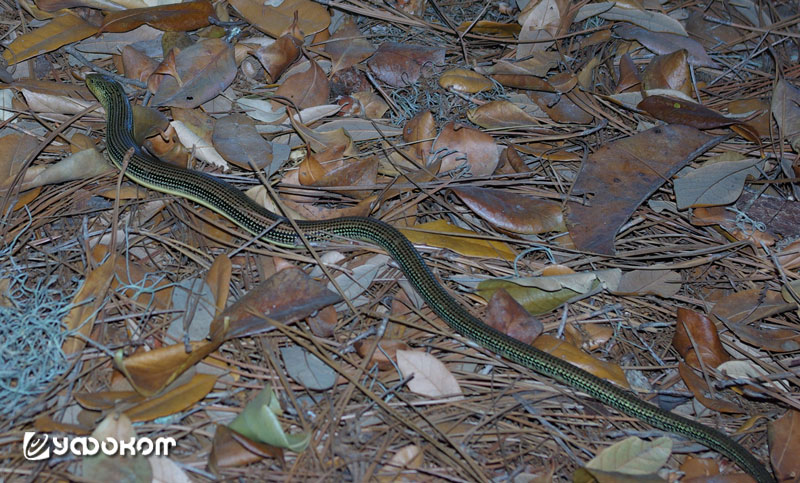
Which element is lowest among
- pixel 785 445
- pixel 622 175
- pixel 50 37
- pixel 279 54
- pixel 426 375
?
pixel 785 445

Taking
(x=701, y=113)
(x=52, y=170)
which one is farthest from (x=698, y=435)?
(x=52, y=170)

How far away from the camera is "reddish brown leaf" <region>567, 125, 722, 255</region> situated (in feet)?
11.0

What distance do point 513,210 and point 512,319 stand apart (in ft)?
2.38

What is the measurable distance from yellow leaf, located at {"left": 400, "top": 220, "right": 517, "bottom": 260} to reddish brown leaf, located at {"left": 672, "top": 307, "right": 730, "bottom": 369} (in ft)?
3.10

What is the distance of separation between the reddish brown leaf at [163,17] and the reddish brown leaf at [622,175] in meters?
2.87

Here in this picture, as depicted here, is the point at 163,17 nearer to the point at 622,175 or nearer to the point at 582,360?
the point at 622,175

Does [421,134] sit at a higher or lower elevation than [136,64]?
lower

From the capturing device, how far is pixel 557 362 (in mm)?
2793

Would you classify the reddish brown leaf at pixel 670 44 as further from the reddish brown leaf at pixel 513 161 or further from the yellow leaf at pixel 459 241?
the yellow leaf at pixel 459 241

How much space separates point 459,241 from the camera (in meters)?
3.34

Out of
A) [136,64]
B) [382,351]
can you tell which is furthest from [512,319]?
[136,64]

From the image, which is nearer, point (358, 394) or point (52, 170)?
point (358, 394)

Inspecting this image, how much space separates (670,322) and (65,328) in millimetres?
3040

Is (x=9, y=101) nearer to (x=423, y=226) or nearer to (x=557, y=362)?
(x=423, y=226)
